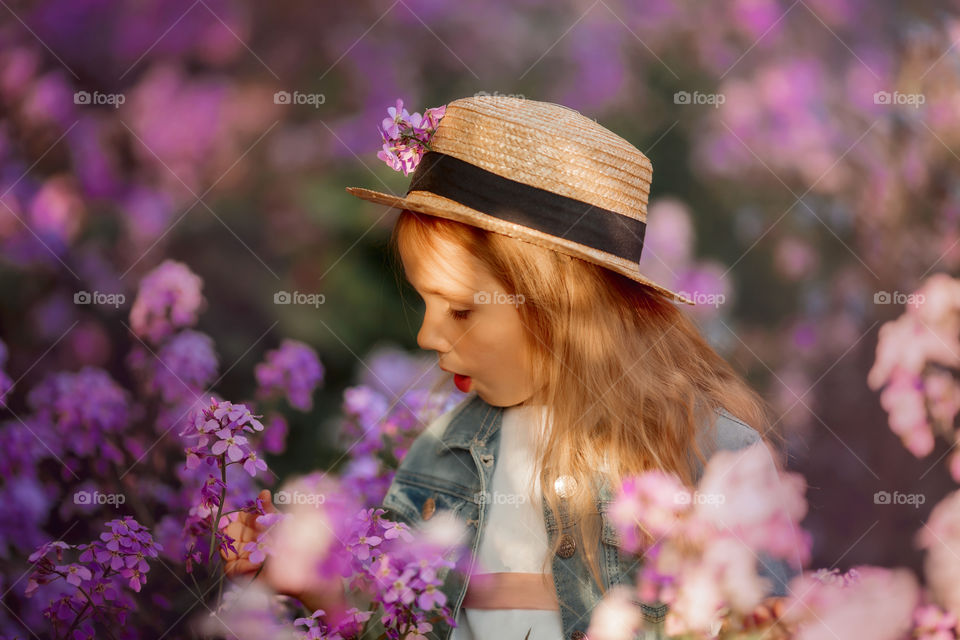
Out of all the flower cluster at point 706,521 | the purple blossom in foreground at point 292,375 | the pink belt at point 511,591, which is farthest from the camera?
the purple blossom in foreground at point 292,375

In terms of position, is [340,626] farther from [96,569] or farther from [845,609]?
[845,609]

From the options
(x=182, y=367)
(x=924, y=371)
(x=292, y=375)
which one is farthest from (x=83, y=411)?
(x=924, y=371)

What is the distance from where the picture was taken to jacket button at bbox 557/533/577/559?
157cm

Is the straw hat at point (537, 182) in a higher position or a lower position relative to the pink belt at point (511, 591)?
higher

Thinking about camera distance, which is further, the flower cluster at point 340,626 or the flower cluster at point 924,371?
the flower cluster at point 924,371

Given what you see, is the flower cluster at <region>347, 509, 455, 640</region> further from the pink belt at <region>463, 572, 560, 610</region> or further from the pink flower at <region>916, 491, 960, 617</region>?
the pink flower at <region>916, 491, 960, 617</region>

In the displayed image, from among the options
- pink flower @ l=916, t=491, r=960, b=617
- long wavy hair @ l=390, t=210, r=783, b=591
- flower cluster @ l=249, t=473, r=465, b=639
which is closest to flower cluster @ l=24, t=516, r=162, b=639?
flower cluster @ l=249, t=473, r=465, b=639

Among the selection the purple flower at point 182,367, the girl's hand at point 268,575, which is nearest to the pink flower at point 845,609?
the girl's hand at point 268,575

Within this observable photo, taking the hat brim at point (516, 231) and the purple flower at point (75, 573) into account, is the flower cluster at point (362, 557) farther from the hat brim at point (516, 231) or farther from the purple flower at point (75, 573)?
the hat brim at point (516, 231)

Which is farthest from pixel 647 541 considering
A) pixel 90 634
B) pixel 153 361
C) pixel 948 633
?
pixel 153 361

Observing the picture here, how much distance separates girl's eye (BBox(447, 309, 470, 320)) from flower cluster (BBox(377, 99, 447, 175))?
→ 0.29 m

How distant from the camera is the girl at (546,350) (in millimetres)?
1542

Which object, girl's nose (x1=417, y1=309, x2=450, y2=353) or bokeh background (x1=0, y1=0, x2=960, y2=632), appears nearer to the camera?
girl's nose (x1=417, y1=309, x2=450, y2=353)

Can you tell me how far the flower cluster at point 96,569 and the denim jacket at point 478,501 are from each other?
0.54 meters
